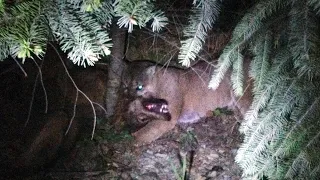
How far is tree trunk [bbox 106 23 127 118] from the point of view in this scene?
3354 mm

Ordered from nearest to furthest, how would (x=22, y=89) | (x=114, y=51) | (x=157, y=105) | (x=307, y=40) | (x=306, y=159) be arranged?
(x=307, y=40), (x=306, y=159), (x=22, y=89), (x=114, y=51), (x=157, y=105)

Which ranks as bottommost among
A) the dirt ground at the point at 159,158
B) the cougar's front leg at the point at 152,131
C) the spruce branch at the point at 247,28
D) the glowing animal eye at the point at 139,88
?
the dirt ground at the point at 159,158

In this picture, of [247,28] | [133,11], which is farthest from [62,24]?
[247,28]

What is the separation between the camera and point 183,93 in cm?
389

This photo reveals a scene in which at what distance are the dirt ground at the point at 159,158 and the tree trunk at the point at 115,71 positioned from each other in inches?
12.3

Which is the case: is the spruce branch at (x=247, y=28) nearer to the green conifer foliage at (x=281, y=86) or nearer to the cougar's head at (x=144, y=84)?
the green conifer foliage at (x=281, y=86)

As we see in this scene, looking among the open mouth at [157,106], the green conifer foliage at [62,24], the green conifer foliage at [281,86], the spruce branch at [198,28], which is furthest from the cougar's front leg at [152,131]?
the green conifer foliage at [62,24]

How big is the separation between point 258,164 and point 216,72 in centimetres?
64

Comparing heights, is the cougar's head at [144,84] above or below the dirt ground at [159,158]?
above

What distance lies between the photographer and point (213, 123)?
12.7 ft

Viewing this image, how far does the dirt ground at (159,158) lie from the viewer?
2.87 m

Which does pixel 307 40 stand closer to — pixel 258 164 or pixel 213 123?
pixel 258 164

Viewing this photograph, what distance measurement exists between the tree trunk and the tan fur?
263mm

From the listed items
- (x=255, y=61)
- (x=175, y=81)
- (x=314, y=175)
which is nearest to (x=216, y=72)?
(x=255, y=61)
